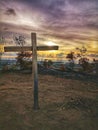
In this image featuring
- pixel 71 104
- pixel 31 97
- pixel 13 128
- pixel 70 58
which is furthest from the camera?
pixel 70 58

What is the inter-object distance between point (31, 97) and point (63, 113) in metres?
3.02

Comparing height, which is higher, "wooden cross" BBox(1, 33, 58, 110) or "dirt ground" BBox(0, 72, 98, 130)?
"wooden cross" BBox(1, 33, 58, 110)

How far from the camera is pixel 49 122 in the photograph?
8.18m

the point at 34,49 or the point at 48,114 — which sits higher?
the point at 34,49

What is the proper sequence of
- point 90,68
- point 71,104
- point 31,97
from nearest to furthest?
point 71,104 → point 31,97 → point 90,68

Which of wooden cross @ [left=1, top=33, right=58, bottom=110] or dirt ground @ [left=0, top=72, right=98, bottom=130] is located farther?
wooden cross @ [left=1, top=33, right=58, bottom=110]

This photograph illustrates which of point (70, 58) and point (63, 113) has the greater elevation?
point (70, 58)

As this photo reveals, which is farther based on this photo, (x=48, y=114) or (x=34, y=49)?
(x=34, y=49)

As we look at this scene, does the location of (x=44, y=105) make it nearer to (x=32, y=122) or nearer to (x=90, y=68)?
(x=32, y=122)

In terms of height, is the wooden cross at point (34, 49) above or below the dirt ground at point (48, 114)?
above

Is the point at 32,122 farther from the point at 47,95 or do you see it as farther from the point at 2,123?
the point at 47,95

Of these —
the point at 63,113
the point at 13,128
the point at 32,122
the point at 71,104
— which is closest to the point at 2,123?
the point at 13,128

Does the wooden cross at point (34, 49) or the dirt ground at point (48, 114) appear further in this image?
the wooden cross at point (34, 49)

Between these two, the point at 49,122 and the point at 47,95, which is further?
the point at 47,95
